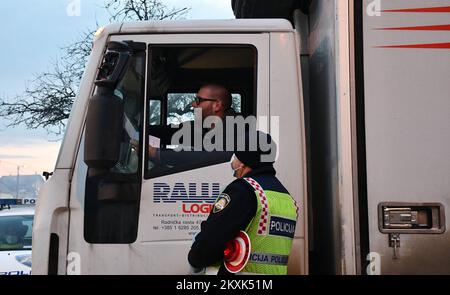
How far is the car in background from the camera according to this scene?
22.9ft

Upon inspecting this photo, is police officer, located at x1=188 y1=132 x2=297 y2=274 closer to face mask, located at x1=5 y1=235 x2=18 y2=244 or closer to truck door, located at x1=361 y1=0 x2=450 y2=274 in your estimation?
truck door, located at x1=361 y1=0 x2=450 y2=274

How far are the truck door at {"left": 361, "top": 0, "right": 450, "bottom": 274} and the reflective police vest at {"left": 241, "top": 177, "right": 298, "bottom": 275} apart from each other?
1.63 feet

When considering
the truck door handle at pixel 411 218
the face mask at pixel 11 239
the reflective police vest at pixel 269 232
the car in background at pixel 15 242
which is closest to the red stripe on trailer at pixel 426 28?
the truck door handle at pixel 411 218

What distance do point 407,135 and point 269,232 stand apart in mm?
957

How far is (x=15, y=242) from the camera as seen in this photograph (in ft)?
24.9

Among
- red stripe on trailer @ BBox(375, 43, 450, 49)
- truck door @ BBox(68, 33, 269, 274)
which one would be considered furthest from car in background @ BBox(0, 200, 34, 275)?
red stripe on trailer @ BBox(375, 43, 450, 49)

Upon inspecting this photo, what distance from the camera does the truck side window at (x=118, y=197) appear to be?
298 centimetres

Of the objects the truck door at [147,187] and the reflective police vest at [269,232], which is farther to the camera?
the truck door at [147,187]

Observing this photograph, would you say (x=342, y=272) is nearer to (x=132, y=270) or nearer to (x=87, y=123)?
(x=132, y=270)

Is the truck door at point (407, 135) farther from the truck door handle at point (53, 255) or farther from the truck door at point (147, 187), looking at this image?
the truck door handle at point (53, 255)

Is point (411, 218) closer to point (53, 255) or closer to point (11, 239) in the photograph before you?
point (53, 255)

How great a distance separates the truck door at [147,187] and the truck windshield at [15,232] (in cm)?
499
